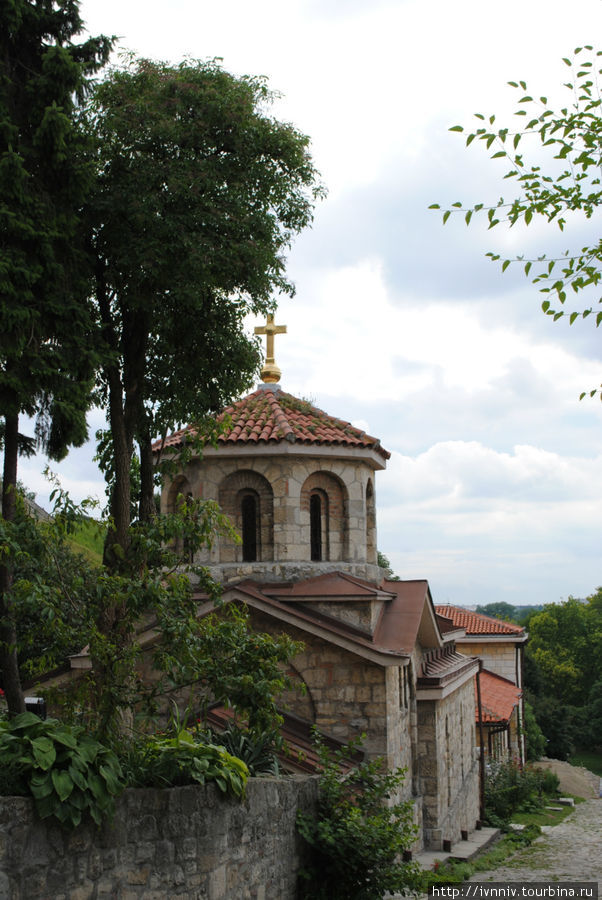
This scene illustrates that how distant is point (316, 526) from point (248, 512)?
134 centimetres

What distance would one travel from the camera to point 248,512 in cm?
1622

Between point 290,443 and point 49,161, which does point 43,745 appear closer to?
point 49,161

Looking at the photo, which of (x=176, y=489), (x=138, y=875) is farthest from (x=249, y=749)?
(x=176, y=489)

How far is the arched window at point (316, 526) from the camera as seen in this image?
1639cm

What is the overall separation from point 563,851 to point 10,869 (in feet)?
53.4

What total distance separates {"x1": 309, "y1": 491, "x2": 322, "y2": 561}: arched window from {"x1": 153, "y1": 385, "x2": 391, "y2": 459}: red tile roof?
1.24m

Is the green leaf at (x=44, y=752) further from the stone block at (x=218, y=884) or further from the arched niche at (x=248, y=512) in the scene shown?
the arched niche at (x=248, y=512)

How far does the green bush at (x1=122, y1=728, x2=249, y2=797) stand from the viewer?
21.8ft

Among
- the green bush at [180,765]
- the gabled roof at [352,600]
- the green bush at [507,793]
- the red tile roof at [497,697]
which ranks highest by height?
the gabled roof at [352,600]

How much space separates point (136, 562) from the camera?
8289 mm

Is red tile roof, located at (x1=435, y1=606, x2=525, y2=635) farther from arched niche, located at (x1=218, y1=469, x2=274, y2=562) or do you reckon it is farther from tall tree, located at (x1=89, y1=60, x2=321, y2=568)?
tall tree, located at (x1=89, y1=60, x2=321, y2=568)

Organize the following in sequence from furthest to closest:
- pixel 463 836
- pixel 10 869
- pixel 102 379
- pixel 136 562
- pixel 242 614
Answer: pixel 463 836, pixel 102 379, pixel 242 614, pixel 136 562, pixel 10 869

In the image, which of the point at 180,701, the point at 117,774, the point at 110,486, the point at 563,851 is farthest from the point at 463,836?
the point at 117,774

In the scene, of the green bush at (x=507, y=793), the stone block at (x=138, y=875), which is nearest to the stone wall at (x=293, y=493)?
the stone block at (x=138, y=875)
